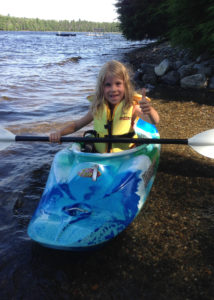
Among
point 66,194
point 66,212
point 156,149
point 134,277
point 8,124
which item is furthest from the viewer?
point 8,124

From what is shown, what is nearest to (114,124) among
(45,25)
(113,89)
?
(113,89)

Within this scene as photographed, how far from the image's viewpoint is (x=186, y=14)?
8.05 m

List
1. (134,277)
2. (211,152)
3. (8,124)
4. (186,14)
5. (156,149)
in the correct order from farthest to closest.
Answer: (186,14) < (8,124) < (156,149) < (211,152) < (134,277)

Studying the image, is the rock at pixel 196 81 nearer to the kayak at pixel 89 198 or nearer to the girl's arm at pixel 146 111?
the girl's arm at pixel 146 111

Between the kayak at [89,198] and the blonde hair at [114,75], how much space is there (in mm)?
563

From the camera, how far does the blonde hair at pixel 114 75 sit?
303 cm

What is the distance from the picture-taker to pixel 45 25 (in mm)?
148750

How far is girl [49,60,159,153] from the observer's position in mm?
3039

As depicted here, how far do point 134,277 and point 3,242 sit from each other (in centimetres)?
121

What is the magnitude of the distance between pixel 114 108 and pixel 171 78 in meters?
6.49

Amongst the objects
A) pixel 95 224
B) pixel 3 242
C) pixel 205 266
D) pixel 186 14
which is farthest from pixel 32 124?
pixel 186 14

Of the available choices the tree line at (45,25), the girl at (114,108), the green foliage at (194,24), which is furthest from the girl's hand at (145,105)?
the tree line at (45,25)

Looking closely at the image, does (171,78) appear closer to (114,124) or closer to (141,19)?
(114,124)

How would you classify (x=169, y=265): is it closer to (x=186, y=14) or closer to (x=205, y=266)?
(x=205, y=266)
